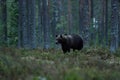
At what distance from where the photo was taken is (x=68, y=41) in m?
21.2

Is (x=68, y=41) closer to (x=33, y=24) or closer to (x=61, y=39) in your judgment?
(x=61, y=39)

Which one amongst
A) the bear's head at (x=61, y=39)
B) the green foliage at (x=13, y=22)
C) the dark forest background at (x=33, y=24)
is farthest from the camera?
the green foliage at (x=13, y=22)

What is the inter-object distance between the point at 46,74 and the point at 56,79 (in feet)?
2.87

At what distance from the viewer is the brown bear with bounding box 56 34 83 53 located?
20.6 m

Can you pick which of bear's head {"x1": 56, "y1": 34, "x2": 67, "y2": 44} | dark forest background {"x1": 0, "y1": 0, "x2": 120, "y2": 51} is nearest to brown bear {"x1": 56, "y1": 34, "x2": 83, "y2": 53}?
bear's head {"x1": 56, "y1": 34, "x2": 67, "y2": 44}

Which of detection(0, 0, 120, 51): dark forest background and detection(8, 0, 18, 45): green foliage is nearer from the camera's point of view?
detection(0, 0, 120, 51): dark forest background

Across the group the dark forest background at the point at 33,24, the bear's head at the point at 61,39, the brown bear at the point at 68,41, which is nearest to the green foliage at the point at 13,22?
the dark forest background at the point at 33,24

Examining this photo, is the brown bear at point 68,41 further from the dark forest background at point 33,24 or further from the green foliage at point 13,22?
the green foliage at point 13,22

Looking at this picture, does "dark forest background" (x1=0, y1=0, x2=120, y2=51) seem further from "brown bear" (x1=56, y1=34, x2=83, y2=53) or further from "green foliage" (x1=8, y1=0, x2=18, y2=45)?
"brown bear" (x1=56, y1=34, x2=83, y2=53)

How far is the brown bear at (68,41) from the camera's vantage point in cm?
2061

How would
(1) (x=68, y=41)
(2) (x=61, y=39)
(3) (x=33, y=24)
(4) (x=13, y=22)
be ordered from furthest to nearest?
(4) (x=13, y=22)
(3) (x=33, y=24)
(1) (x=68, y=41)
(2) (x=61, y=39)

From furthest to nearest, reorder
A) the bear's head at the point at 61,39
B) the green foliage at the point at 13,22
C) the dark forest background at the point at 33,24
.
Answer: the green foliage at the point at 13,22 → the bear's head at the point at 61,39 → the dark forest background at the point at 33,24

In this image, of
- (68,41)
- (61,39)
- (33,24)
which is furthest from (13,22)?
(61,39)

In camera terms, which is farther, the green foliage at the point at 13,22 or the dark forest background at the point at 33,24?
the green foliage at the point at 13,22
